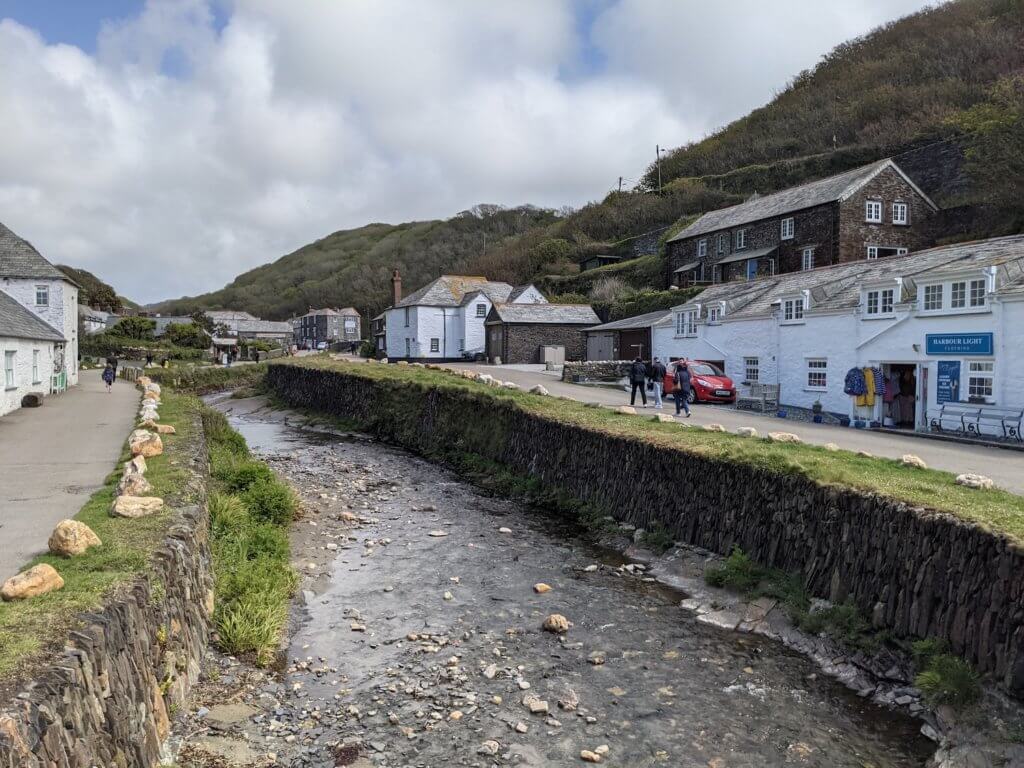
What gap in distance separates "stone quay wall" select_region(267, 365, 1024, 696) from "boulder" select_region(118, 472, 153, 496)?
9563 millimetres

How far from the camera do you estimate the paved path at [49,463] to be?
346 inches

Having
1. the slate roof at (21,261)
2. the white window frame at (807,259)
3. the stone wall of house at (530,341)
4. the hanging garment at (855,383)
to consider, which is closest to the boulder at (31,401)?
the slate roof at (21,261)

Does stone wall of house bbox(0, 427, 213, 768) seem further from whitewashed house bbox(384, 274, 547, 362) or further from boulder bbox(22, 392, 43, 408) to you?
whitewashed house bbox(384, 274, 547, 362)

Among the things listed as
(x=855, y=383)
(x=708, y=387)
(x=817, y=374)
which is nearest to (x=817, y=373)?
(x=817, y=374)

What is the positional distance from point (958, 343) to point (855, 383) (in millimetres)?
3714

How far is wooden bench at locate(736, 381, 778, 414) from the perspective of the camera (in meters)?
28.8

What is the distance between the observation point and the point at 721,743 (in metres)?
Result: 7.58

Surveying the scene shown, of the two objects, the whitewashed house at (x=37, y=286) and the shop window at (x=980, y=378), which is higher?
the whitewashed house at (x=37, y=286)

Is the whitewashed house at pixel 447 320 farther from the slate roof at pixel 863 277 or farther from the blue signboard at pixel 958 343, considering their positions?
the blue signboard at pixel 958 343

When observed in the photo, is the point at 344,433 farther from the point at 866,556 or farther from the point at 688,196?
the point at 688,196

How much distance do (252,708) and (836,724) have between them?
6652mm

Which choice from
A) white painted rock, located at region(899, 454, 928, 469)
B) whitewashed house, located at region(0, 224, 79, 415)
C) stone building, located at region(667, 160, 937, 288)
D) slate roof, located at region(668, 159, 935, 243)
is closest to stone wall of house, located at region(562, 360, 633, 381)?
stone building, located at region(667, 160, 937, 288)

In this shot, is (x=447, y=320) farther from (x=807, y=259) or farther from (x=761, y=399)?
(x=761, y=399)

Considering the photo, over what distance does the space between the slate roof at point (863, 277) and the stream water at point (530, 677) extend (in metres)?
16.2
